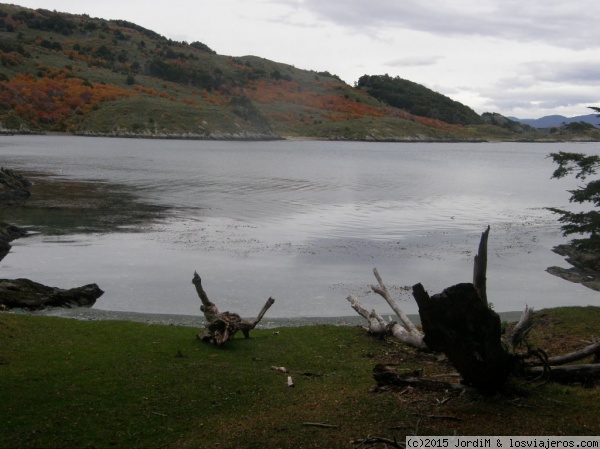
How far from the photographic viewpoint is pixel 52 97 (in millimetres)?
164125

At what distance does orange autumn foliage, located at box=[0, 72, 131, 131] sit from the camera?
158 meters

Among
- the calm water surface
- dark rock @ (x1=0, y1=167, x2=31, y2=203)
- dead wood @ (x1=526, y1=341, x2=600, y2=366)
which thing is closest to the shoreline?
the calm water surface

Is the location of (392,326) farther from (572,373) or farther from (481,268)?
(572,373)

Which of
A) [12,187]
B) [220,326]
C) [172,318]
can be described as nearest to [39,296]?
[172,318]

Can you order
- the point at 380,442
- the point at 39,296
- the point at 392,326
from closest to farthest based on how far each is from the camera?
the point at 380,442, the point at 392,326, the point at 39,296

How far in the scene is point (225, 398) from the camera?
10922mm

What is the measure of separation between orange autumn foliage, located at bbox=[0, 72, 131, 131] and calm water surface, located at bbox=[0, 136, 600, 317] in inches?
3717

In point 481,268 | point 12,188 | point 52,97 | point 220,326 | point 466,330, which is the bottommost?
point 12,188

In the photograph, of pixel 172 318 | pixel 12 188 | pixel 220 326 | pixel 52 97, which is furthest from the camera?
pixel 52 97

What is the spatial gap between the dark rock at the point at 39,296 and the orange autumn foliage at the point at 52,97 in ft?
492

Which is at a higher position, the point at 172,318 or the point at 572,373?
the point at 572,373

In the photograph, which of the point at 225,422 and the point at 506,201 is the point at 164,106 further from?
the point at 225,422

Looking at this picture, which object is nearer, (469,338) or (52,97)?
(469,338)

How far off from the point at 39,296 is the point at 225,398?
41.0 ft
